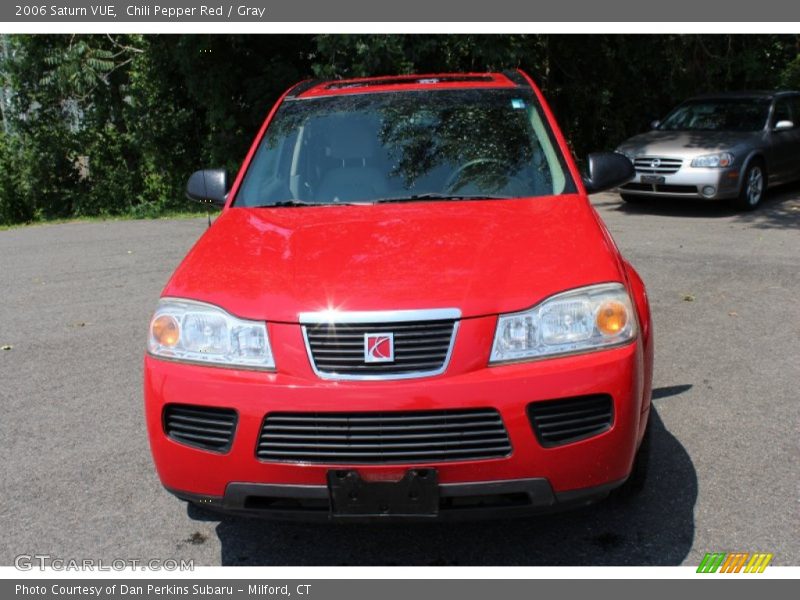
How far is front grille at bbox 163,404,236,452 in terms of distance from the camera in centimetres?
302

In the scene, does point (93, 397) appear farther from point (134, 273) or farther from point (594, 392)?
point (134, 273)

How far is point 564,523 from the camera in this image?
3670 millimetres

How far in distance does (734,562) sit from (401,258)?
1.72 meters

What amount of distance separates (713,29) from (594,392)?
43.5 ft

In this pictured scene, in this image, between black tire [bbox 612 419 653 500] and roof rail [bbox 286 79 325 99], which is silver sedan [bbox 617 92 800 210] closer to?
roof rail [bbox 286 79 325 99]

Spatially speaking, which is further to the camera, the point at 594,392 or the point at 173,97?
the point at 173,97

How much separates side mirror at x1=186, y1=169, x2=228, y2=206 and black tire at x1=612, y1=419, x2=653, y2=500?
8.12 ft

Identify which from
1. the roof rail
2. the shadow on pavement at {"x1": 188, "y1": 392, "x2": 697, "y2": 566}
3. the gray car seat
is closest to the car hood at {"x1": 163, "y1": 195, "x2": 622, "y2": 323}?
the gray car seat

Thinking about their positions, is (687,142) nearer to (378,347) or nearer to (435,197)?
(435,197)

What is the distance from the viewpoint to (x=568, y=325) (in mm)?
3055

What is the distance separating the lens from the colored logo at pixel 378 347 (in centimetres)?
293

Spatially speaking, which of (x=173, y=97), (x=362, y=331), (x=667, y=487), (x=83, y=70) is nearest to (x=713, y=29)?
(x=173, y=97)

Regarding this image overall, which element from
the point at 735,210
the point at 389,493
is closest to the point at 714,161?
the point at 735,210

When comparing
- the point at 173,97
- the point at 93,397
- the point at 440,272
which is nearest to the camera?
the point at 440,272
